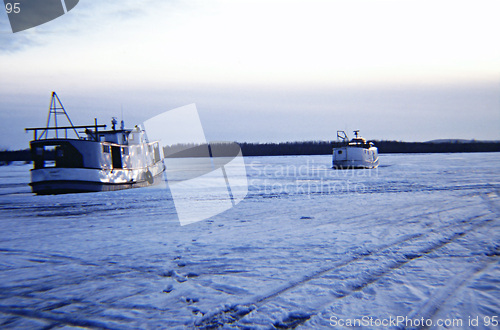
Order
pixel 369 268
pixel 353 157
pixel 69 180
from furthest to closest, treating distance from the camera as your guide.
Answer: pixel 353 157 < pixel 69 180 < pixel 369 268

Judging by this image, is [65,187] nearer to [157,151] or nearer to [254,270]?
[157,151]

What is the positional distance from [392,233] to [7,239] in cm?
796

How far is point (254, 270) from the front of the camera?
4781 mm

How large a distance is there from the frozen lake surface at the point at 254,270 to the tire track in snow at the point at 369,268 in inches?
0.7

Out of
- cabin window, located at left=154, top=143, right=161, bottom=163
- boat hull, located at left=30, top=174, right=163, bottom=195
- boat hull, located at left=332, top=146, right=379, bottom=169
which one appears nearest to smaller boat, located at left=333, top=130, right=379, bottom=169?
boat hull, located at left=332, top=146, right=379, bottom=169

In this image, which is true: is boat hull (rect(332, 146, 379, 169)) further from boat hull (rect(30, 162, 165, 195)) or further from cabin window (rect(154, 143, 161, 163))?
boat hull (rect(30, 162, 165, 195))

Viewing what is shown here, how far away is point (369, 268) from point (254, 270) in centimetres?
161

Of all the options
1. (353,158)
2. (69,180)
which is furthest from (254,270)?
Result: (353,158)

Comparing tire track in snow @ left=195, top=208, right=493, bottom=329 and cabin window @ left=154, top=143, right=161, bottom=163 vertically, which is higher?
cabin window @ left=154, top=143, right=161, bottom=163

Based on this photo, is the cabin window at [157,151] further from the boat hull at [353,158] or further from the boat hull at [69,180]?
the boat hull at [353,158]

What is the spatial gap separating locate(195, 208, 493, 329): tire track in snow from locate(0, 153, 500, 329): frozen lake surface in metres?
0.02

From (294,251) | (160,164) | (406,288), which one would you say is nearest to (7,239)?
(294,251)

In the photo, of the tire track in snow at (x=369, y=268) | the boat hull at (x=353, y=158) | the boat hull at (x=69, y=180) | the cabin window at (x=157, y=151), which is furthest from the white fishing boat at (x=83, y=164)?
the boat hull at (x=353, y=158)

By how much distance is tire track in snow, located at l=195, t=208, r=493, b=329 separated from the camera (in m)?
3.35
